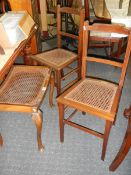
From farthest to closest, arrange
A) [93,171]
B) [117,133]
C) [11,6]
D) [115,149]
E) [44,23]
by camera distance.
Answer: [44,23], [11,6], [117,133], [115,149], [93,171]

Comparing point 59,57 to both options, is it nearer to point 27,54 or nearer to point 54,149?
point 27,54

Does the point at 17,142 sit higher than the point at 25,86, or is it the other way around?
the point at 25,86

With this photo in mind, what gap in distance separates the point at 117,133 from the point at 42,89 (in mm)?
775

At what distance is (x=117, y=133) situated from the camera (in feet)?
5.54

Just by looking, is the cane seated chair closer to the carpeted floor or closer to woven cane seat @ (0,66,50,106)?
woven cane seat @ (0,66,50,106)

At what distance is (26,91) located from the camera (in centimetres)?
145

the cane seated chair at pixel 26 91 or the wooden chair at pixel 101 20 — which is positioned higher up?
the wooden chair at pixel 101 20

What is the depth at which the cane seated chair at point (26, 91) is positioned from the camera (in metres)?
1.31

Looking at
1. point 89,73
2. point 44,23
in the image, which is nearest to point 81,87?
point 89,73

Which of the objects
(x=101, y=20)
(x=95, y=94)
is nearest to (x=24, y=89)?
(x=95, y=94)

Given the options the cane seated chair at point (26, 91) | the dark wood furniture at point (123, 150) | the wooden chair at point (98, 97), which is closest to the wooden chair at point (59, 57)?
the cane seated chair at point (26, 91)

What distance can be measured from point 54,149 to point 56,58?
0.86 metres

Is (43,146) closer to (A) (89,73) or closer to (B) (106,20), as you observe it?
(A) (89,73)

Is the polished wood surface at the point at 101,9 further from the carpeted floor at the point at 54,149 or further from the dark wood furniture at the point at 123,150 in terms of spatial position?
the dark wood furniture at the point at 123,150
